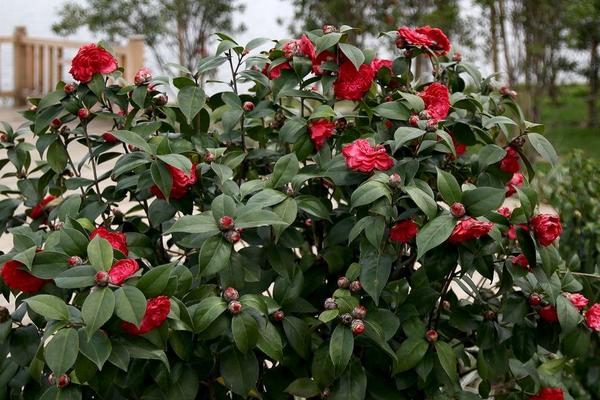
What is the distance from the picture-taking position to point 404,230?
54.7 inches

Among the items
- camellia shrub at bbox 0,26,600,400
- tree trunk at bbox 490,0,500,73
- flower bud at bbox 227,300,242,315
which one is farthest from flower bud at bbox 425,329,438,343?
tree trunk at bbox 490,0,500,73

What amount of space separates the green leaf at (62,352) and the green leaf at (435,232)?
50 cm

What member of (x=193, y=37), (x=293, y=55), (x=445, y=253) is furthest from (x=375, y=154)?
(x=193, y=37)

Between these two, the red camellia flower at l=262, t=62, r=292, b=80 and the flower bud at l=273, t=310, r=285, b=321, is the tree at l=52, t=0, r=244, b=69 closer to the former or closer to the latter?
the red camellia flower at l=262, t=62, r=292, b=80

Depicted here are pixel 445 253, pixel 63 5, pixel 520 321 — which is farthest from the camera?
pixel 63 5

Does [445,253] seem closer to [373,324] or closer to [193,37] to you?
[373,324]

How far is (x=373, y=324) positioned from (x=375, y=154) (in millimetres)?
279

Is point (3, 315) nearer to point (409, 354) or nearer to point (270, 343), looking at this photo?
point (270, 343)

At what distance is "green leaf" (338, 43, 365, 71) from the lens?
4.88 feet

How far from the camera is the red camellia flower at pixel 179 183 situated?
143cm

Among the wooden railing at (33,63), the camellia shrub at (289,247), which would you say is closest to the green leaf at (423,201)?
the camellia shrub at (289,247)

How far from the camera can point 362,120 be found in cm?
165

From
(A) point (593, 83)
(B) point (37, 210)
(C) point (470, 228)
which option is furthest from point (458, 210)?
(A) point (593, 83)

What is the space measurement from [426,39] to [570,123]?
316 inches
